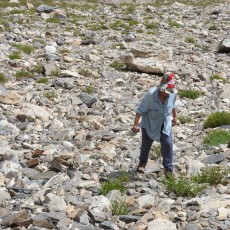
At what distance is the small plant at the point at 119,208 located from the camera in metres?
8.01

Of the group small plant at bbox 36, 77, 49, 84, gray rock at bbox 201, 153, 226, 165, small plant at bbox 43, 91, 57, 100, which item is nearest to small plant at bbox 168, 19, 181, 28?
small plant at bbox 36, 77, 49, 84

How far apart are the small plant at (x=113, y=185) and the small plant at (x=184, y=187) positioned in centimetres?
83

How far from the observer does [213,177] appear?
9242 mm

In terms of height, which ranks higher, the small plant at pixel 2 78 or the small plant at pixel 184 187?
the small plant at pixel 184 187

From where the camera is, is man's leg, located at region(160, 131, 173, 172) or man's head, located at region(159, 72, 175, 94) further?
man's leg, located at region(160, 131, 173, 172)

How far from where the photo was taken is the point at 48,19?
27984mm

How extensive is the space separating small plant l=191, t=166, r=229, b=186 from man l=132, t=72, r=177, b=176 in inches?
23.8

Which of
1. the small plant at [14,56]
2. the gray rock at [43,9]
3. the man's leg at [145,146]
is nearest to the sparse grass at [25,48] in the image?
the small plant at [14,56]

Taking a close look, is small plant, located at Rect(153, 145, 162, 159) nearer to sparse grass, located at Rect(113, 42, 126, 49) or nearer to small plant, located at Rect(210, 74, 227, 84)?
small plant, located at Rect(210, 74, 227, 84)

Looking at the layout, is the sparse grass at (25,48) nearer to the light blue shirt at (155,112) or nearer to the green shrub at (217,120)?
the green shrub at (217,120)

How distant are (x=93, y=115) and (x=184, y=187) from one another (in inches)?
238

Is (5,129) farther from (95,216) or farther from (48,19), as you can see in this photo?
(48,19)

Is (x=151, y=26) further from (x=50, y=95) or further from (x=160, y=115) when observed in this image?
(x=160, y=115)

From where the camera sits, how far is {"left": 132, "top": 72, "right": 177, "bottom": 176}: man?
926 centimetres
